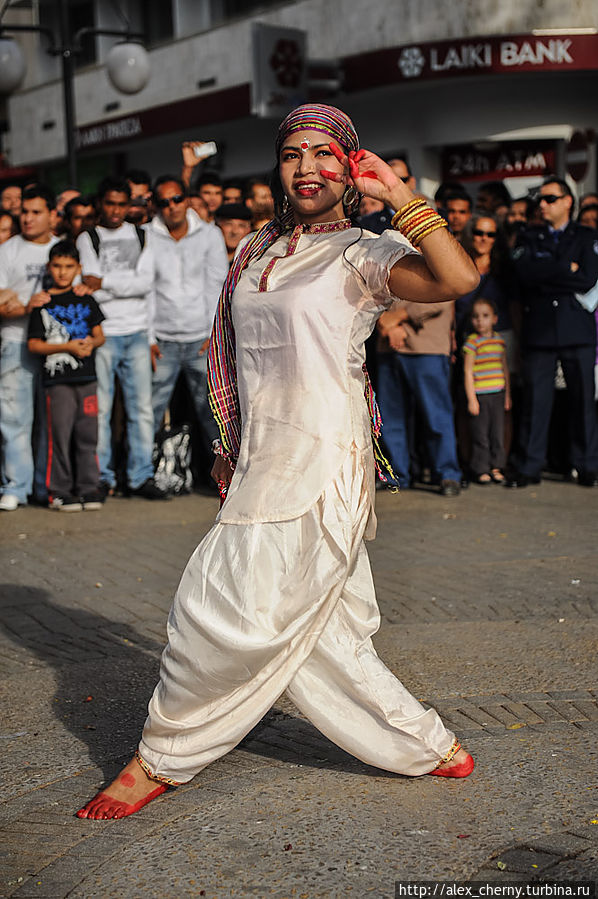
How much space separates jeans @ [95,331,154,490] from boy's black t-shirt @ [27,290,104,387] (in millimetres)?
353

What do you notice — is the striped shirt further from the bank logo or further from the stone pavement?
the bank logo

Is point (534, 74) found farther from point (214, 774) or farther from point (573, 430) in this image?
point (214, 774)

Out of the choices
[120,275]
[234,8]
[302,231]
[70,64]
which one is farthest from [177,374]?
[234,8]

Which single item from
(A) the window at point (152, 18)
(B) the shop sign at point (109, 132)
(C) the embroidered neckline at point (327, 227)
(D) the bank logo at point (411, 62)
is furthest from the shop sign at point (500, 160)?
(C) the embroidered neckline at point (327, 227)

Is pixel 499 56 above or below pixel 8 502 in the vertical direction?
above

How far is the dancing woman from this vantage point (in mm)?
3688

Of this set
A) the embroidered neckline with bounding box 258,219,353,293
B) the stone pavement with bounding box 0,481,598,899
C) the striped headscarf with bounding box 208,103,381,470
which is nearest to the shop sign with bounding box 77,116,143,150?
the stone pavement with bounding box 0,481,598,899

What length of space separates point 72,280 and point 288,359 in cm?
606

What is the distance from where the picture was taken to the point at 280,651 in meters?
3.70

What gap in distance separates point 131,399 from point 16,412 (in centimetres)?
90

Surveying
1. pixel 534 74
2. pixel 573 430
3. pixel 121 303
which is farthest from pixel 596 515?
pixel 534 74

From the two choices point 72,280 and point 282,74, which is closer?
point 72,280

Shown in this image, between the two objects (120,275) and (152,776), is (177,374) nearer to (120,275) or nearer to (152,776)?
(120,275)

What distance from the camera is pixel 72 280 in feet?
31.2
